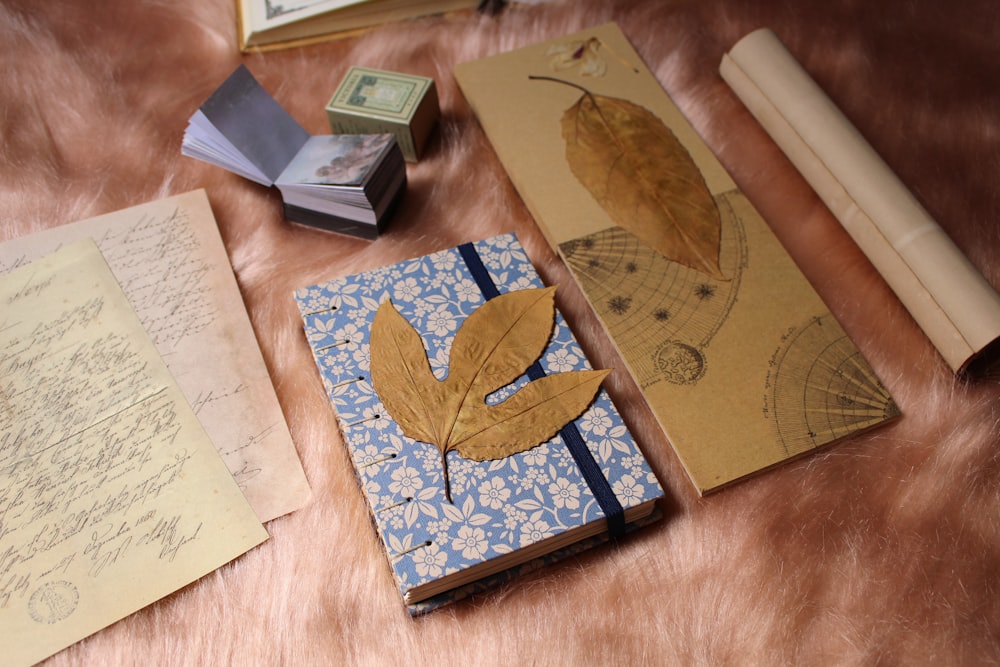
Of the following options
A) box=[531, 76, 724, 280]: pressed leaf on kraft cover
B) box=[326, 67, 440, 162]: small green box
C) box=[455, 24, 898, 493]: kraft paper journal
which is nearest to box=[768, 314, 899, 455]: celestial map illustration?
box=[455, 24, 898, 493]: kraft paper journal

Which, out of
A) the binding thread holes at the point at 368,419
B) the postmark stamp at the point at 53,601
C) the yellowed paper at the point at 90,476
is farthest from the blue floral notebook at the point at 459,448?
the postmark stamp at the point at 53,601

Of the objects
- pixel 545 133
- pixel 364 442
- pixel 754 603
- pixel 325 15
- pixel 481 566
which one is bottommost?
pixel 754 603

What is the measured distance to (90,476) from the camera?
674mm

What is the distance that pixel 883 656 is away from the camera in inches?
24.0

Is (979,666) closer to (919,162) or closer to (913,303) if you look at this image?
(913,303)

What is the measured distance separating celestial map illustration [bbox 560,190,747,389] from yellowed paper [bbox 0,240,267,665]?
1.12ft

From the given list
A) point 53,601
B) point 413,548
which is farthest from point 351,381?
point 53,601

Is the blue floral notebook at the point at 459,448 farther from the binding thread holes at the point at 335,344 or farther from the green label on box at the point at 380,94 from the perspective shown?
the green label on box at the point at 380,94

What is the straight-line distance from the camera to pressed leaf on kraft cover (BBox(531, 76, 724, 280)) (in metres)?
0.79

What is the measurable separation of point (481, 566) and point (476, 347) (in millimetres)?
182

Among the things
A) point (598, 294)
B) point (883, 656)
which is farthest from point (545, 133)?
point (883, 656)

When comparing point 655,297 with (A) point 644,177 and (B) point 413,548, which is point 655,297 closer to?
(A) point 644,177

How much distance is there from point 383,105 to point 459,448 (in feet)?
1.18

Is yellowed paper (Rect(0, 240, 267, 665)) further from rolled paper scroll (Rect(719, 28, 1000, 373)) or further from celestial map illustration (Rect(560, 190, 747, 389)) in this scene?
rolled paper scroll (Rect(719, 28, 1000, 373))
